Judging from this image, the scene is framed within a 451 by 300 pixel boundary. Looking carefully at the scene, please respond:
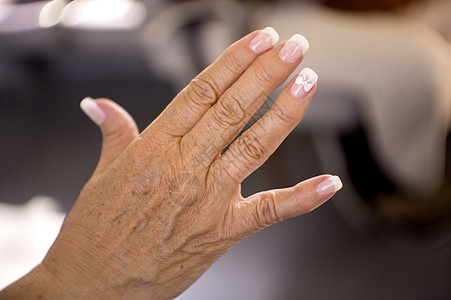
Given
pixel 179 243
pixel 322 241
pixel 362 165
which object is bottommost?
pixel 322 241

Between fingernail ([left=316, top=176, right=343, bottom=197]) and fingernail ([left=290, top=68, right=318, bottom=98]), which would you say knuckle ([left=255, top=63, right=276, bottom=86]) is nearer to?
fingernail ([left=290, top=68, right=318, bottom=98])

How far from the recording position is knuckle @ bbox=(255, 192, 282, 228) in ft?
2.09

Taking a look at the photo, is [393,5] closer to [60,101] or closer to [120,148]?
[120,148]

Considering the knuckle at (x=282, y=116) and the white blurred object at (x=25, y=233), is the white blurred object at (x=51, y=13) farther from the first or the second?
the knuckle at (x=282, y=116)

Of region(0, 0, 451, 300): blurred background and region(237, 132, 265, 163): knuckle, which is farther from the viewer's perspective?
region(0, 0, 451, 300): blurred background

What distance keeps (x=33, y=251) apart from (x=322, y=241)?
0.98 metres

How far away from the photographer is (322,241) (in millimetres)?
1463

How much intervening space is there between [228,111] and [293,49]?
0.13 m

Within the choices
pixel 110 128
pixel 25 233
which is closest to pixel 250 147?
→ pixel 110 128

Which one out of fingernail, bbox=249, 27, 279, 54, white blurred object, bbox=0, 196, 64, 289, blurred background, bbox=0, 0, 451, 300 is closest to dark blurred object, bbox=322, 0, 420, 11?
blurred background, bbox=0, 0, 451, 300

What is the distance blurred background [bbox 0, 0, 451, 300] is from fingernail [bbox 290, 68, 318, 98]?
78 centimetres

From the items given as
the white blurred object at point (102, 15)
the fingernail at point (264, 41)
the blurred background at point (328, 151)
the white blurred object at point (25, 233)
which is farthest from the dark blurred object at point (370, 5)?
the white blurred object at point (25, 233)

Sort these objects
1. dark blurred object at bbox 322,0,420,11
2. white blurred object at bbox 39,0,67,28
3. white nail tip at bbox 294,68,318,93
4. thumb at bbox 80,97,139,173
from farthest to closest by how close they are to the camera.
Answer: white blurred object at bbox 39,0,67,28 → dark blurred object at bbox 322,0,420,11 → thumb at bbox 80,97,139,173 → white nail tip at bbox 294,68,318,93

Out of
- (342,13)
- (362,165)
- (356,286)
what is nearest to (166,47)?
(342,13)
